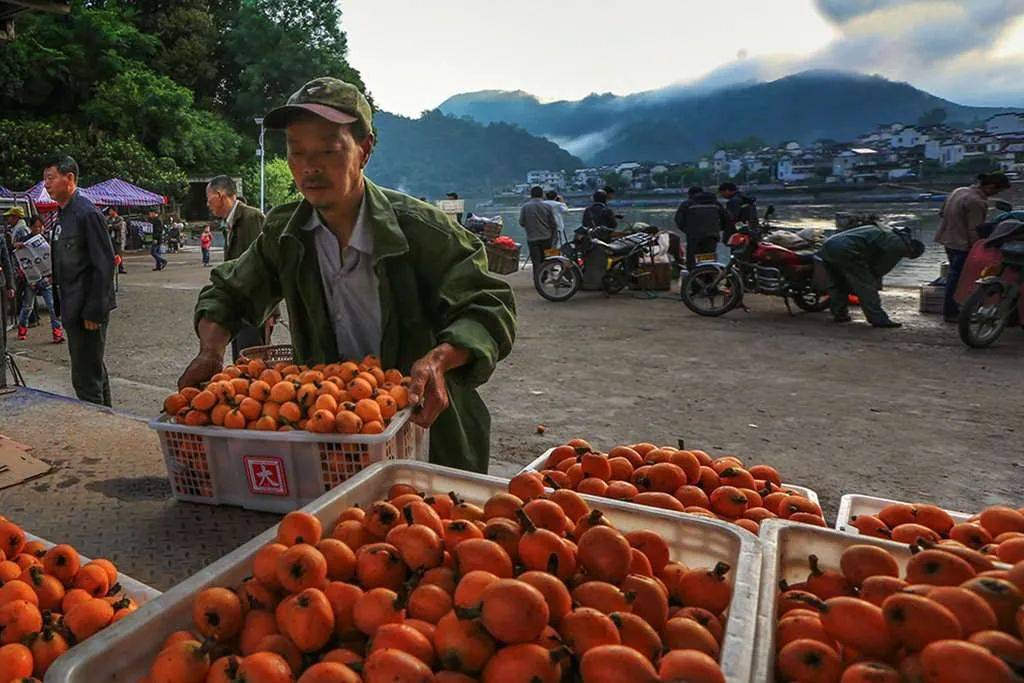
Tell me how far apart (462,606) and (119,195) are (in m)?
37.0

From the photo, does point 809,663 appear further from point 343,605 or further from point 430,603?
point 343,605

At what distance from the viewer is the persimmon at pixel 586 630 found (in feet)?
3.56

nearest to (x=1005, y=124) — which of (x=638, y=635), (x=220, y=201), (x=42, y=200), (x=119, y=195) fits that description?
(x=119, y=195)

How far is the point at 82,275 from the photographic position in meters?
5.56

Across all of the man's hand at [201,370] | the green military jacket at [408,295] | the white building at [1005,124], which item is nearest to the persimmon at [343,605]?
the green military jacket at [408,295]

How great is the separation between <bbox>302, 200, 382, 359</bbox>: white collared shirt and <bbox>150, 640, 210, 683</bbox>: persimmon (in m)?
1.61

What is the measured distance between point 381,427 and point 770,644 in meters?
1.39

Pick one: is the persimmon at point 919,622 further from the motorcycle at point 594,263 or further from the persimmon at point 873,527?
the motorcycle at point 594,263

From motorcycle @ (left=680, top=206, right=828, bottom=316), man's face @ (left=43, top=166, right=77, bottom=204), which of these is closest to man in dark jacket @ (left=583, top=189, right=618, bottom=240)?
motorcycle @ (left=680, top=206, right=828, bottom=316)

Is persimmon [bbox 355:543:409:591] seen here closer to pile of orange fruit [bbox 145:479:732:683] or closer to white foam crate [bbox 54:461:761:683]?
pile of orange fruit [bbox 145:479:732:683]

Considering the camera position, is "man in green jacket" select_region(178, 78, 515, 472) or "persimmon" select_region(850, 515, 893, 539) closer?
"persimmon" select_region(850, 515, 893, 539)

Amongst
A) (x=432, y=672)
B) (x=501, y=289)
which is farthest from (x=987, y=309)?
(x=432, y=672)

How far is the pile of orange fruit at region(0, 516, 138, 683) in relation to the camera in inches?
56.1

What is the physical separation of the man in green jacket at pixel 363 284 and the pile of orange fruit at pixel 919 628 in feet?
4.49
